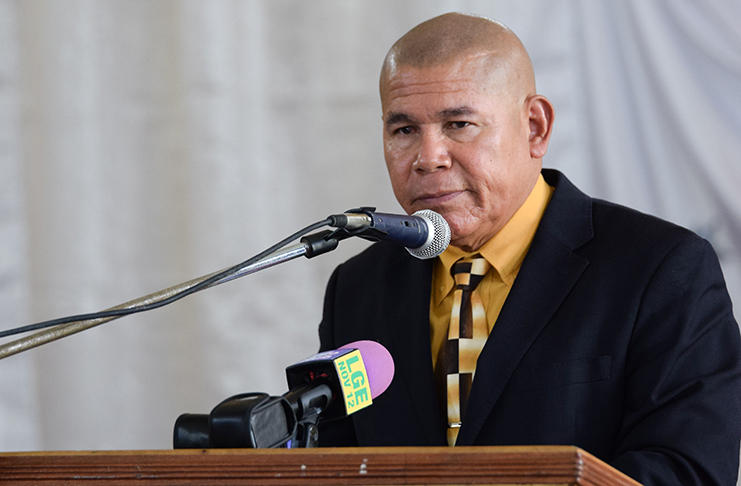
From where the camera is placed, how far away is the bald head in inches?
67.3

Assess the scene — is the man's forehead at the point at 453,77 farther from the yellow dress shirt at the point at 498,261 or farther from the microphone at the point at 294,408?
the microphone at the point at 294,408

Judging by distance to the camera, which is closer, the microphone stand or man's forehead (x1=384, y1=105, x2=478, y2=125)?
the microphone stand

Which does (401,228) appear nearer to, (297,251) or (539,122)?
(297,251)

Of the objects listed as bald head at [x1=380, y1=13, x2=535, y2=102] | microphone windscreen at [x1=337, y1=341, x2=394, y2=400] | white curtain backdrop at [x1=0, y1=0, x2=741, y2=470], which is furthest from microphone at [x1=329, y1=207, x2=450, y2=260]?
white curtain backdrop at [x1=0, y1=0, x2=741, y2=470]

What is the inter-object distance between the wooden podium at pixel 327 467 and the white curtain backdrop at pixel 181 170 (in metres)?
1.70

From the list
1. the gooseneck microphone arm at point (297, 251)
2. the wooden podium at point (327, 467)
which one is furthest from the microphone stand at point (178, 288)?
the wooden podium at point (327, 467)

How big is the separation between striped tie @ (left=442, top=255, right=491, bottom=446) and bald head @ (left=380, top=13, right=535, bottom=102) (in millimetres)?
438

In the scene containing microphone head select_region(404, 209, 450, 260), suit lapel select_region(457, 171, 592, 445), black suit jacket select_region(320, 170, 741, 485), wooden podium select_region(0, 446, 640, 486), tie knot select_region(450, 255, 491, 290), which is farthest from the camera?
tie knot select_region(450, 255, 491, 290)

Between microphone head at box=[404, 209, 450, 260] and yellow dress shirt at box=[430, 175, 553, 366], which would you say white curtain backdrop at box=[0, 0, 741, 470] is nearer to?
yellow dress shirt at box=[430, 175, 553, 366]

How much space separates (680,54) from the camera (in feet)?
6.95

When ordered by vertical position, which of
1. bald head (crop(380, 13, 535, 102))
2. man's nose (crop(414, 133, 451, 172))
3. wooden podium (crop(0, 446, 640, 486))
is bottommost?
wooden podium (crop(0, 446, 640, 486))

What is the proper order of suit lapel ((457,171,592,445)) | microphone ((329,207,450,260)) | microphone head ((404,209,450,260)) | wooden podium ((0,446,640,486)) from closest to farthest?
1. wooden podium ((0,446,640,486))
2. microphone ((329,207,450,260))
3. microphone head ((404,209,450,260))
4. suit lapel ((457,171,592,445))

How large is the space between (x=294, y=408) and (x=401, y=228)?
14.0 inches

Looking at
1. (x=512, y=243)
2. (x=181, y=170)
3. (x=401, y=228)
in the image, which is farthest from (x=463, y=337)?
(x=181, y=170)
